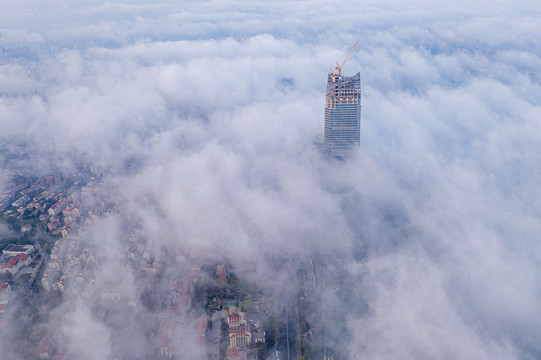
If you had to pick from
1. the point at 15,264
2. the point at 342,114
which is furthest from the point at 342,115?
the point at 15,264

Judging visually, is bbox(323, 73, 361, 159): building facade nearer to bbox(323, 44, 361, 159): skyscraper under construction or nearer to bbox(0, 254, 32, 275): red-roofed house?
bbox(323, 44, 361, 159): skyscraper under construction

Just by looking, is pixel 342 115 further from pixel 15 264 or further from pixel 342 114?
pixel 15 264

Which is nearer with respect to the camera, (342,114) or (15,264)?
(15,264)

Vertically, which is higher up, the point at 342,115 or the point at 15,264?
the point at 342,115

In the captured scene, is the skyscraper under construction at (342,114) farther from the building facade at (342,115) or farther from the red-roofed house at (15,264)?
the red-roofed house at (15,264)

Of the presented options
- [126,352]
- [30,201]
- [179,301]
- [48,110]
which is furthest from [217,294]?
[48,110]

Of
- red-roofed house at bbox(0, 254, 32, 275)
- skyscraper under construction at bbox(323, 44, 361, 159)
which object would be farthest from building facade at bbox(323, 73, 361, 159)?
red-roofed house at bbox(0, 254, 32, 275)
